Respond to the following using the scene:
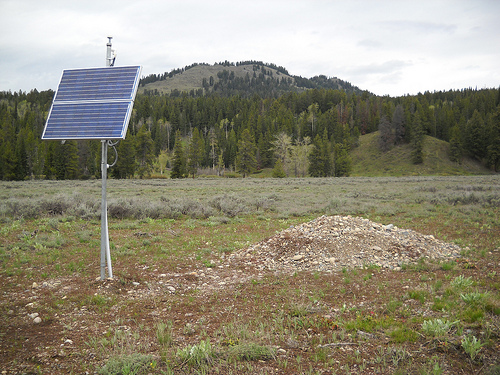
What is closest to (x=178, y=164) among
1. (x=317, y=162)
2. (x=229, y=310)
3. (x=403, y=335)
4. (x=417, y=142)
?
(x=317, y=162)

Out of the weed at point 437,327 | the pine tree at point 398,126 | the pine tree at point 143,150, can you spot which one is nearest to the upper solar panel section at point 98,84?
the weed at point 437,327

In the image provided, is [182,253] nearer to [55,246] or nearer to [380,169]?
[55,246]

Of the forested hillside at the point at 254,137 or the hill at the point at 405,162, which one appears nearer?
the forested hillside at the point at 254,137

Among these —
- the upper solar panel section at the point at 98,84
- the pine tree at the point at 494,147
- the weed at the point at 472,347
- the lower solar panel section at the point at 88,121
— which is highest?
the pine tree at the point at 494,147

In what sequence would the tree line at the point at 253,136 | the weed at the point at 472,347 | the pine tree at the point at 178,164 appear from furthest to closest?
the pine tree at the point at 178,164 < the tree line at the point at 253,136 < the weed at the point at 472,347

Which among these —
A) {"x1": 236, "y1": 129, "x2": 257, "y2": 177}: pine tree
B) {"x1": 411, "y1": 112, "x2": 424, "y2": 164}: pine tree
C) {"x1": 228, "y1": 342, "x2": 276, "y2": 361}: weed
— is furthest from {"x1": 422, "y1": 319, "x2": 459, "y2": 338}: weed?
{"x1": 411, "y1": 112, "x2": 424, "y2": 164}: pine tree

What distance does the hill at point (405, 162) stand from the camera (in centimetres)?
7969

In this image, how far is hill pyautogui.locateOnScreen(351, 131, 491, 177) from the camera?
79688mm

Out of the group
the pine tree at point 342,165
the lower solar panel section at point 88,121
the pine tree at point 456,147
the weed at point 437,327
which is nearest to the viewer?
the weed at point 437,327

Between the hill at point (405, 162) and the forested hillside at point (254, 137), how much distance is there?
217 cm

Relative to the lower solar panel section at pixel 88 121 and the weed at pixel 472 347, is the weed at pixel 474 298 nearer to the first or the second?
the weed at pixel 472 347

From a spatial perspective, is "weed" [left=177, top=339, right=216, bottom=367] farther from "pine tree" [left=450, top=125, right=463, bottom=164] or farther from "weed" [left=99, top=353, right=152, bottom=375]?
"pine tree" [left=450, top=125, right=463, bottom=164]

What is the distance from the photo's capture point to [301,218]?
18.2m

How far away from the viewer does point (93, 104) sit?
7691mm
